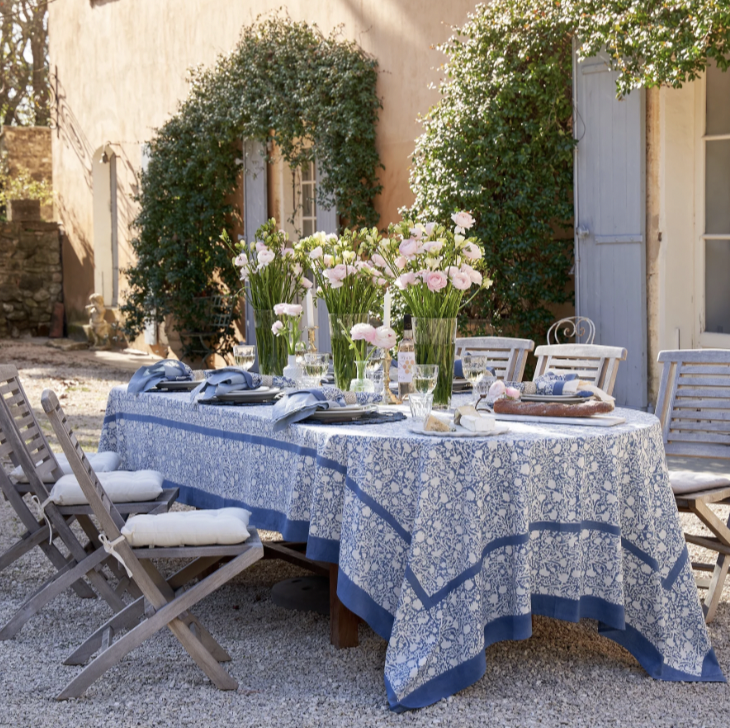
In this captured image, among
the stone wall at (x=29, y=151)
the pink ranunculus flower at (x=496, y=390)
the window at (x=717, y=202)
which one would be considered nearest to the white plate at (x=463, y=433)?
the pink ranunculus flower at (x=496, y=390)

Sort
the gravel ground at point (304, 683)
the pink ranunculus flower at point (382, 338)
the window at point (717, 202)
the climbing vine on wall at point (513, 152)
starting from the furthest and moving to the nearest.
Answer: the climbing vine on wall at point (513, 152), the window at point (717, 202), the pink ranunculus flower at point (382, 338), the gravel ground at point (304, 683)

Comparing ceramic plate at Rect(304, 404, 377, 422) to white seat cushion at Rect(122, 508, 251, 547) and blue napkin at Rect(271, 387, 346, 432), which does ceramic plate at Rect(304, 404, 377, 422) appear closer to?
blue napkin at Rect(271, 387, 346, 432)

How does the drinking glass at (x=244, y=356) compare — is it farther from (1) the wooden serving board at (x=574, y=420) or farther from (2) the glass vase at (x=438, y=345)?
(1) the wooden serving board at (x=574, y=420)

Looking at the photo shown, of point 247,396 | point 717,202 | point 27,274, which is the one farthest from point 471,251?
point 27,274

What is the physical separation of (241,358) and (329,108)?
4.84 metres

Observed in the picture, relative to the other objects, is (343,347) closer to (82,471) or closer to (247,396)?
(247,396)

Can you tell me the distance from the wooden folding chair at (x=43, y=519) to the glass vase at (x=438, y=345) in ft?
3.39

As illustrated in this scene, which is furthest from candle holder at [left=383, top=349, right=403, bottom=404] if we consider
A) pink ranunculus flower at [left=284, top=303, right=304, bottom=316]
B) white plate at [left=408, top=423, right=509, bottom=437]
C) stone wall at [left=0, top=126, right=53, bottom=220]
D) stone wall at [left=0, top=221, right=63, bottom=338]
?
Answer: stone wall at [left=0, top=126, right=53, bottom=220]

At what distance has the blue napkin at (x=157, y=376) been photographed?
4.29 meters

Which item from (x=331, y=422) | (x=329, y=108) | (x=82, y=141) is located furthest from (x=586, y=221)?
(x=82, y=141)

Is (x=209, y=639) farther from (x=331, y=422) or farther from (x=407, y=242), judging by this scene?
(x=407, y=242)

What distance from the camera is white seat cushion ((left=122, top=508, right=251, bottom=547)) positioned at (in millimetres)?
3020

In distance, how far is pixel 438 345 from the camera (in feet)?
11.7

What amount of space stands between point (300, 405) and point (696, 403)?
1.63m
